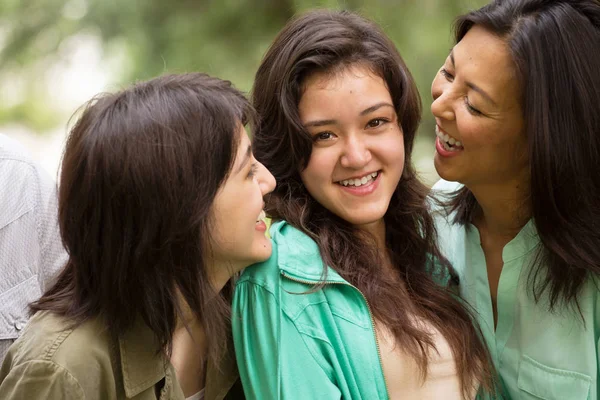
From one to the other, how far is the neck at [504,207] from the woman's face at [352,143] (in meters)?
0.31

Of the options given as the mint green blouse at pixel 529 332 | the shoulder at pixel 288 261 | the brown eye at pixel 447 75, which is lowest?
the mint green blouse at pixel 529 332

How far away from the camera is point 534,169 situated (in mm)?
2102

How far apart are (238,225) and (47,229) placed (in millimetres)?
539

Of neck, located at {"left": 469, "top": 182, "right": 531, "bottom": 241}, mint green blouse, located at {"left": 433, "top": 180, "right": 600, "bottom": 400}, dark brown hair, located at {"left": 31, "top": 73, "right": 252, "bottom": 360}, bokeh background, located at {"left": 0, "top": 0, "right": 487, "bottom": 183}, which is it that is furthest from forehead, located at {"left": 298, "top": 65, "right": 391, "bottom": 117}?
bokeh background, located at {"left": 0, "top": 0, "right": 487, "bottom": 183}

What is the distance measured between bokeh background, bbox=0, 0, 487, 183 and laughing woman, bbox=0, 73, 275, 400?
133 cm

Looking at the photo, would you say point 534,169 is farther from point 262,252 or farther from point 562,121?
point 262,252

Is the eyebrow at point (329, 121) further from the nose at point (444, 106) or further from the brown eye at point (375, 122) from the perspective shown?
the nose at point (444, 106)

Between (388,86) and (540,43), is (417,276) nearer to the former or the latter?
(388,86)

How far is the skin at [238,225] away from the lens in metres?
1.92

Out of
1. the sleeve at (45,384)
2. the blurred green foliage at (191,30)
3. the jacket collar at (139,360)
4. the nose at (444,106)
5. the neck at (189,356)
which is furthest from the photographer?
the blurred green foliage at (191,30)

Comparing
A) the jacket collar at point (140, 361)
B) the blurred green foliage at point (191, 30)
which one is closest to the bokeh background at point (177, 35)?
the blurred green foliage at point (191, 30)

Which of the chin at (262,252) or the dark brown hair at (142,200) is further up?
the dark brown hair at (142,200)

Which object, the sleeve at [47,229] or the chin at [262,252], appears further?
the sleeve at [47,229]

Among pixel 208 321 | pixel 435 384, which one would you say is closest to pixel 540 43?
pixel 435 384
